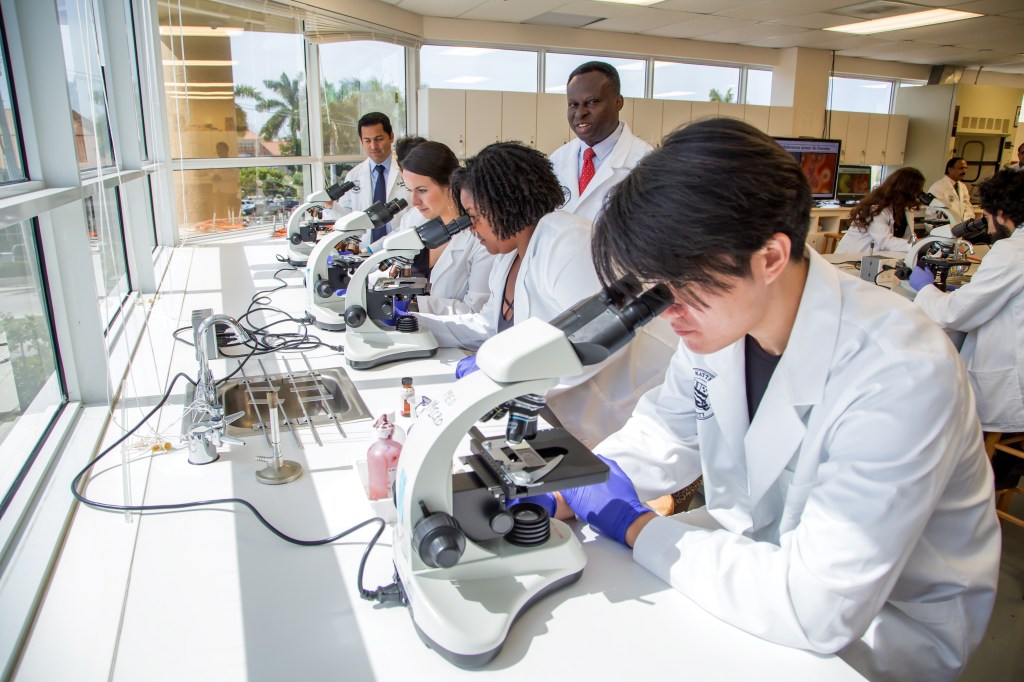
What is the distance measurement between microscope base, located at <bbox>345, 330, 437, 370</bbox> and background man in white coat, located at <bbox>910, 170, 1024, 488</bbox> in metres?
2.04

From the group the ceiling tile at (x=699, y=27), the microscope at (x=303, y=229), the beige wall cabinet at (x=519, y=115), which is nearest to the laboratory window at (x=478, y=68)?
the beige wall cabinet at (x=519, y=115)

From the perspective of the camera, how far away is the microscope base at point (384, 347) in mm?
2041

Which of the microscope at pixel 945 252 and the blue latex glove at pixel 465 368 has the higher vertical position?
the microscope at pixel 945 252

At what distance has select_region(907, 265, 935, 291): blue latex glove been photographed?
3.25 meters

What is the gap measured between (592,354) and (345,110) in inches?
219

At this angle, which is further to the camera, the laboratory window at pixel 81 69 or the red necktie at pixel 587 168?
the red necktie at pixel 587 168

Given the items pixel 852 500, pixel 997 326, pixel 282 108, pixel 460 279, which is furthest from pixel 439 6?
pixel 852 500

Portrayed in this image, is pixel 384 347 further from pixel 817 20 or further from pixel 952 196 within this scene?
pixel 952 196

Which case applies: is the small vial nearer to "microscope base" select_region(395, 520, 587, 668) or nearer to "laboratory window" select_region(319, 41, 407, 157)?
"microscope base" select_region(395, 520, 587, 668)

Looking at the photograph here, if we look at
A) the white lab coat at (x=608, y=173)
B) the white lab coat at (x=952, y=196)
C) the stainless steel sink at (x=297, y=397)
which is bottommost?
the stainless steel sink at (x=297, y=397)

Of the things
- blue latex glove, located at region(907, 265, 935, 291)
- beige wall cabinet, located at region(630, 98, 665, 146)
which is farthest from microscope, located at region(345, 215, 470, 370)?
beige wall cabinet, located at region(630, 98, 665, 146)

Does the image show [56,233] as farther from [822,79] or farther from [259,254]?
[822,79]

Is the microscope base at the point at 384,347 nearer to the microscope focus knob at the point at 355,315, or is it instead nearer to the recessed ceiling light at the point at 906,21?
the microscope focus knob at the point at 355,315

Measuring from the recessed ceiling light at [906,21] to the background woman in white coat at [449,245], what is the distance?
5273mm
